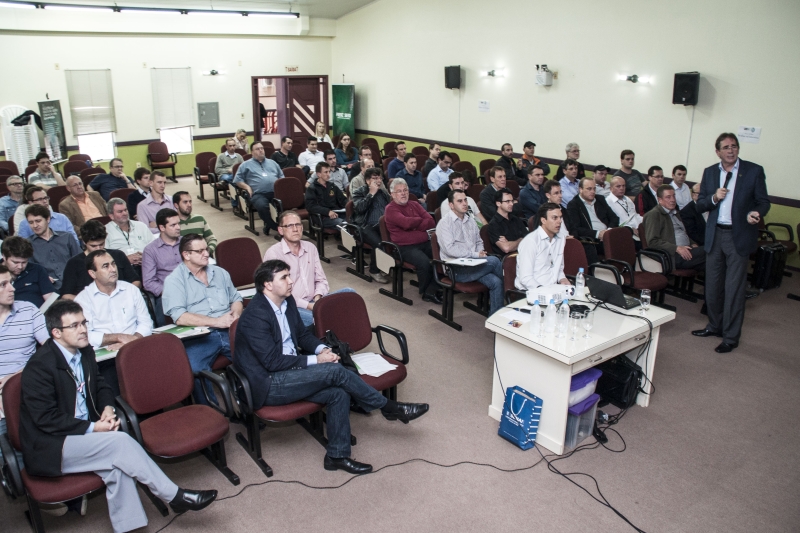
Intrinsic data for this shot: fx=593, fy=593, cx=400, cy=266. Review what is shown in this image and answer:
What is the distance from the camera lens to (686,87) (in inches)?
288

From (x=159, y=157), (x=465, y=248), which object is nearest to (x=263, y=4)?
(x=159, y=157)

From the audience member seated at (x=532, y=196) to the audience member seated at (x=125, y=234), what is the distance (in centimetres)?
413

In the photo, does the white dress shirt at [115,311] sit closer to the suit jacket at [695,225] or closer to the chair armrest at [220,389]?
the chair armrest at [220,389]

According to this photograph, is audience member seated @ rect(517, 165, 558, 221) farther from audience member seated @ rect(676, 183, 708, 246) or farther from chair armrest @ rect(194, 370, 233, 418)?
chair armrest @ rect(194, 370, 233, 418)

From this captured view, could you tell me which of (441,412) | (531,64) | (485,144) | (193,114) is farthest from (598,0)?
(193,114)

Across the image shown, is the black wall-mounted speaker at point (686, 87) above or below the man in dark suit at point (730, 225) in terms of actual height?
above

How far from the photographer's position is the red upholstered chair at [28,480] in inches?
104

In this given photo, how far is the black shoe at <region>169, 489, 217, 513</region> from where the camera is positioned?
2896 mm

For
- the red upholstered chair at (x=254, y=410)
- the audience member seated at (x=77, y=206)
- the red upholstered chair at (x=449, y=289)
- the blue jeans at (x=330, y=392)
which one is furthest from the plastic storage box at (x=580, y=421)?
the audience member seated at (x=77, y=206)

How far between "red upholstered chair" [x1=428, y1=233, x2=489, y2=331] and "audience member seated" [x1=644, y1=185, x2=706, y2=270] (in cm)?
180

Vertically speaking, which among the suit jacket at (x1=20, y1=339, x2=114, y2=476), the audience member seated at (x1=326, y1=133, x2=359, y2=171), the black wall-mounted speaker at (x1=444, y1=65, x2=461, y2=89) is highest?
the black wall-mounted speaker at (x1=444, y1=65, x2=461, y2=89)

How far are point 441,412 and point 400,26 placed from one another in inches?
420

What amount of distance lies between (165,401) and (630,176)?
6620mm

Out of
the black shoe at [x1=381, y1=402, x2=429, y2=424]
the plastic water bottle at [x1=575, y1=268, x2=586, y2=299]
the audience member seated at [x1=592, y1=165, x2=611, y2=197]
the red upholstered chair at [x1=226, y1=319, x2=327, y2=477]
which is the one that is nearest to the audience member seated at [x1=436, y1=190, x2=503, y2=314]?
the plastic water bottle at [x1=575, y1=268, x2=586, y2=299]
